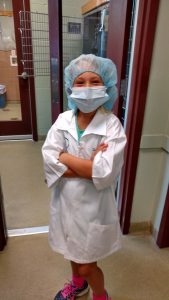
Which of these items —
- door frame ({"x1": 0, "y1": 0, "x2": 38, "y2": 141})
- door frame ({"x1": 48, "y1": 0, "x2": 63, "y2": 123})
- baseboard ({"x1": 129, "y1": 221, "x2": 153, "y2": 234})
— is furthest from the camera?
door frame ({"x1": 0, "y1": 0, "x2": 38, "y2": 141})

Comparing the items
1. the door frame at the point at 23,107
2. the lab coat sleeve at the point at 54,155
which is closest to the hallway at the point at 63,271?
the lab coat sleeve at the point at 54,155

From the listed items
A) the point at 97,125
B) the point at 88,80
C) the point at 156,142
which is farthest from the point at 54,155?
the point at 156,142

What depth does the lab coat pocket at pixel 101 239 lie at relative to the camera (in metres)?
1.01

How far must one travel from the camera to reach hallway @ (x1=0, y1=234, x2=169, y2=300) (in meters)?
1.33

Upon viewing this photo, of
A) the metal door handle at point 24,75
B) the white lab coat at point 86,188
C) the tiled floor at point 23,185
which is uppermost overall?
the metal door handle at point 24,75

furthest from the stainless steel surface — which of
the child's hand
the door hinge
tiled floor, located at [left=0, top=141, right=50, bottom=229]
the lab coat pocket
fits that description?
the lab coat pocket

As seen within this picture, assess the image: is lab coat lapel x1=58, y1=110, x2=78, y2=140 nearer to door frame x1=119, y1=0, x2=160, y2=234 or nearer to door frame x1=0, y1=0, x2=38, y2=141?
door frame x1=119, y1=0, x2=160, y2=234

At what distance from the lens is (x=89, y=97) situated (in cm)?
90

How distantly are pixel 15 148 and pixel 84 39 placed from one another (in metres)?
1.72

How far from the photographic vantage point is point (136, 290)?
53.1 inches

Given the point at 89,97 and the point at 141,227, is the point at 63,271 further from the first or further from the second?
the point at 89,97

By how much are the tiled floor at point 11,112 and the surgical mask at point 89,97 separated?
273 cm

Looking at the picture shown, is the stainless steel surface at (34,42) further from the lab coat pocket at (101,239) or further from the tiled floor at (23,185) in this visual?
the lab coat pocket at (101,239)

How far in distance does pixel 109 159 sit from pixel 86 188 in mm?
174
